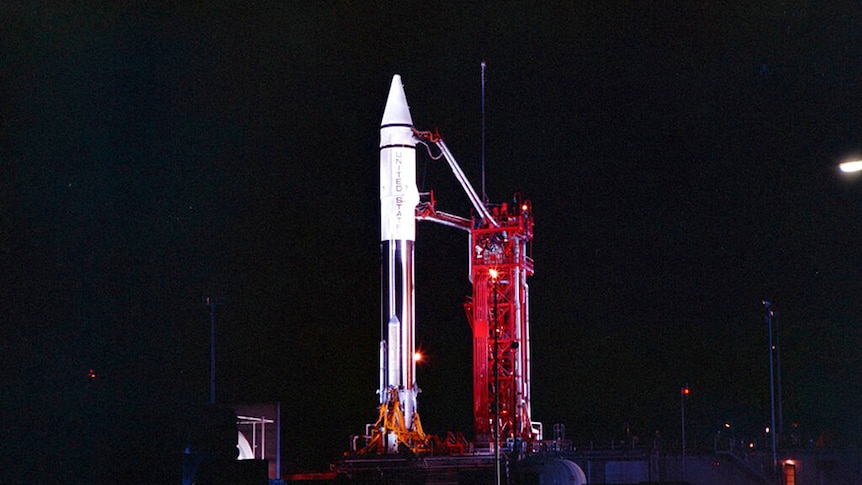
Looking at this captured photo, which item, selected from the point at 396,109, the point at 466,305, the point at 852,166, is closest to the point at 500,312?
the point at 466,305

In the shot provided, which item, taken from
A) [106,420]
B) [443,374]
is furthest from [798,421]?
[106,420]

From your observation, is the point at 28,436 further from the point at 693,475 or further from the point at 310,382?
the point at 310,382

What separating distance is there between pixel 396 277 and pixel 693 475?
1806 centimetres

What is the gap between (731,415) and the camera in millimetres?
89312

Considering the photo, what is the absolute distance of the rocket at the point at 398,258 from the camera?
177ft

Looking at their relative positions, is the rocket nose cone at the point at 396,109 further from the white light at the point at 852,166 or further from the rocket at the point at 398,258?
the white light at the point at 852,166

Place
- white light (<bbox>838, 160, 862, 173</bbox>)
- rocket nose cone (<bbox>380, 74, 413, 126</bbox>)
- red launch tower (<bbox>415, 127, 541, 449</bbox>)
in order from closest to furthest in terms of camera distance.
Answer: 1. white light (<bbox>838, 160, 862, 173</bbox>)
2. rocket nose cone (<bbox>380, 74, 413, 126</bbox>)
3. red launch tower (<bbox>415, 127, 541, 449</bbox>)

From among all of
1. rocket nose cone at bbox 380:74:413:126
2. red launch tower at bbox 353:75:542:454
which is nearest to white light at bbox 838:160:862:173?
red launch tower at bbox 353:75:542:454

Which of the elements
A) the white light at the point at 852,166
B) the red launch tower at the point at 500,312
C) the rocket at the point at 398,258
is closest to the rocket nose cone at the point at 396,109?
the rocket at the point at 398,258

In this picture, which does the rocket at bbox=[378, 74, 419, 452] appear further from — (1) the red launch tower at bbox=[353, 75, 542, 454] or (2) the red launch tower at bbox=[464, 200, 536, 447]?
(2) the red launch tower at bbox=[464, 200, 536, 447]

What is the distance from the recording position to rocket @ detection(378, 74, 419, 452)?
54031 mm

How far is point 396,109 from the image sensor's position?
57094mm

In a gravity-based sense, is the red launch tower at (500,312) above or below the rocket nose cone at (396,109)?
below

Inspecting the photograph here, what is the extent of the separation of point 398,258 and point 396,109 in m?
7.23
